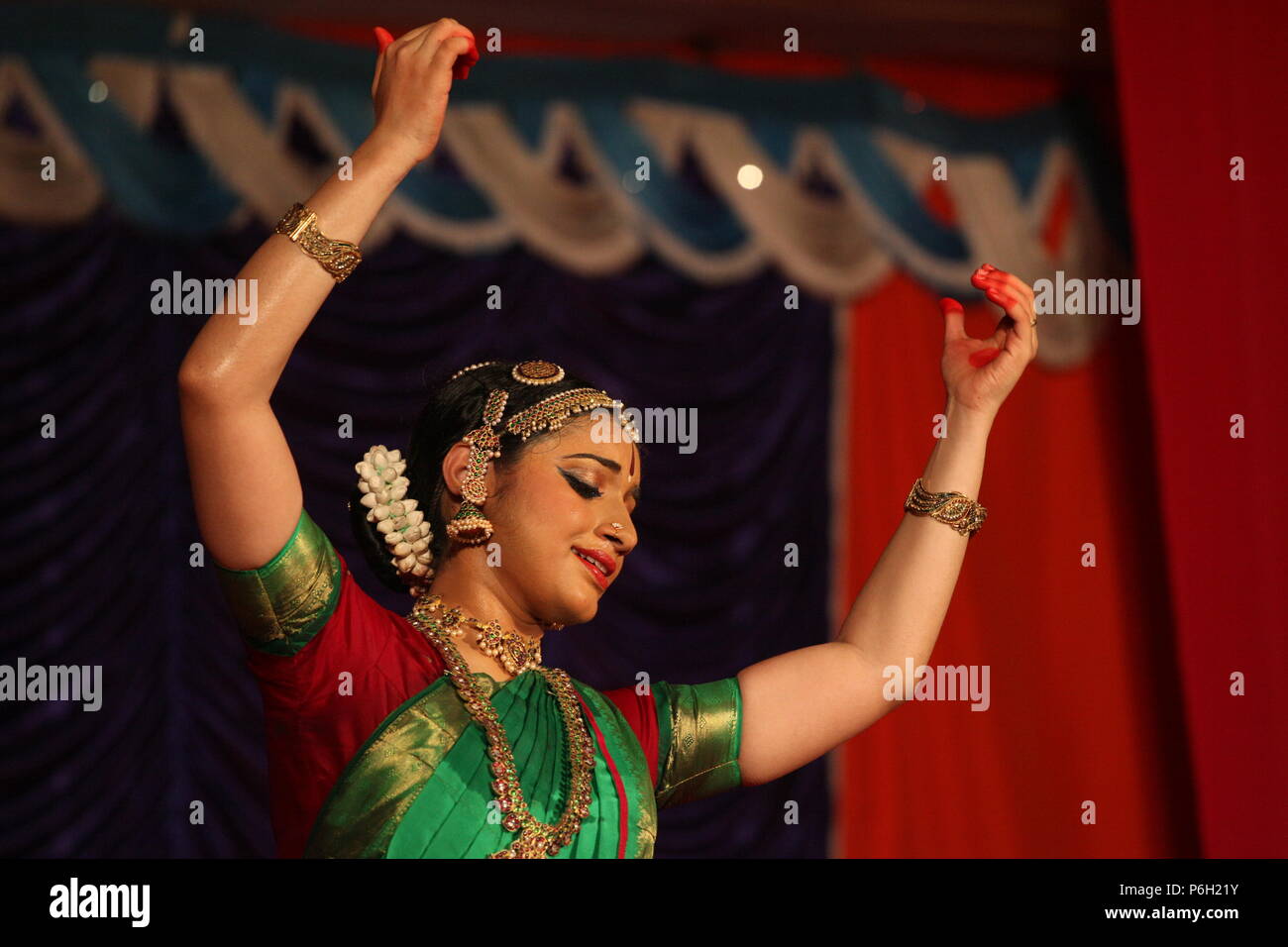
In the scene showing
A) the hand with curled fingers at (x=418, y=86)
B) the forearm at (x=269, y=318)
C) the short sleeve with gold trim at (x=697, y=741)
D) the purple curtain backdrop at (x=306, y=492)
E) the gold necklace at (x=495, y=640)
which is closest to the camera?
the forearm at (x=269, y=318)

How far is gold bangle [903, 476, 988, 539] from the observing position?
1.92 m

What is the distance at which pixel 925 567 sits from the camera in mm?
1924

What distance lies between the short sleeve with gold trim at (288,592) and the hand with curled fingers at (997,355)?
828mm

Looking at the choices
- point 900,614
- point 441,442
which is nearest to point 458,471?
point 441,442

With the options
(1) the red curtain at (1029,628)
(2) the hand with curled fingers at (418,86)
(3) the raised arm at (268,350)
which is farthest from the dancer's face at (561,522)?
(1) the red curtain at (1029,628)

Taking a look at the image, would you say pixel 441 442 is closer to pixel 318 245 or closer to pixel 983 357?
pixel 318 245

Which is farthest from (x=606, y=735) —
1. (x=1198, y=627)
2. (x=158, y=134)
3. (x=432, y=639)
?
(x=158, y=134)

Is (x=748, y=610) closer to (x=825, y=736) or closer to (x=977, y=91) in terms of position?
(x=977, y=91)

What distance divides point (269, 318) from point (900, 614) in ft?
2.91

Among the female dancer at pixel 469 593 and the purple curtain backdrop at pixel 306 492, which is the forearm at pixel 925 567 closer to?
the female dancer at pixel 469 593

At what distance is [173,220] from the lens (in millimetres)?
3758

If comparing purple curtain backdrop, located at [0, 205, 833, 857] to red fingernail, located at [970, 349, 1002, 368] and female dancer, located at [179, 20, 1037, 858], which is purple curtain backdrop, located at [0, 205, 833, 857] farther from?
red fingernail, located at [970, 349, 1002, 368]

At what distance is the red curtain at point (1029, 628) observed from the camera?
4.04 meters

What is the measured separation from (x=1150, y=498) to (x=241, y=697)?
2.54m
